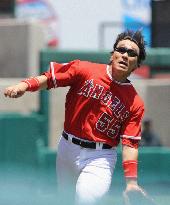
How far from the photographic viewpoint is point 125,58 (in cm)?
577

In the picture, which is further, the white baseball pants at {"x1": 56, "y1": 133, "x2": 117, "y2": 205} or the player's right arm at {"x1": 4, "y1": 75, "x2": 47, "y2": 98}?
the white baseball pants at {"x1": 56, "y1": 133, "x2": 117, "y2": 205}

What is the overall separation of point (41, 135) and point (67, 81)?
2.15m

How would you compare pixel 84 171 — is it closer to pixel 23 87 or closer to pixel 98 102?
pixel 98 102

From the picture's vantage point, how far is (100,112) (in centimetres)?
584

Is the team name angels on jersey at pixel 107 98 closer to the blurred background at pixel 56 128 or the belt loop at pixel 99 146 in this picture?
Result: the belt loop at pixel 99 146

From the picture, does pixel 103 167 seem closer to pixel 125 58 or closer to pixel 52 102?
pixel 125 58

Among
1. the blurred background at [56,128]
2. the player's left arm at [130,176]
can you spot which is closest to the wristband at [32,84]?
the player's left arm at [130,176]

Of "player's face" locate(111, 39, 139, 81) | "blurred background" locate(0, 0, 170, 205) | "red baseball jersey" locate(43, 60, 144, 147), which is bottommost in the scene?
"blurred background" locate(0, 0, 170, 205)

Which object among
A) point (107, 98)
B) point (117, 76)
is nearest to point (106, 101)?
point (107, 98)

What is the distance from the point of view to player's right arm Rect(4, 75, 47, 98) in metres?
5.50

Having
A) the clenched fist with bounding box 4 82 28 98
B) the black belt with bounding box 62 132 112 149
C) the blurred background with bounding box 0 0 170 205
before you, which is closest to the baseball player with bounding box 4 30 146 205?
the black belt with bounding box 62 132 112 149

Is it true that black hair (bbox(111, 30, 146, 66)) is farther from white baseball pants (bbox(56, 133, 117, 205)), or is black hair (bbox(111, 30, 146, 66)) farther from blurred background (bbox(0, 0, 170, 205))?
blurred background (bbox(0, 0, 170, 205))

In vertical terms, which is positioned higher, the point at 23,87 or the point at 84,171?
the point at 23,87

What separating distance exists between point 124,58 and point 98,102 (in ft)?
1.07
